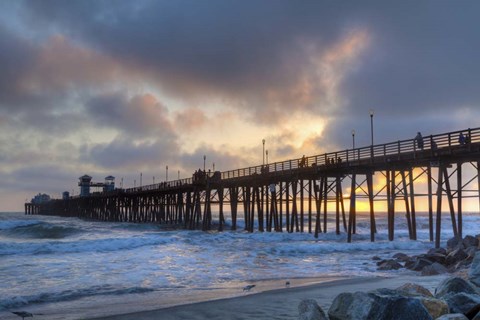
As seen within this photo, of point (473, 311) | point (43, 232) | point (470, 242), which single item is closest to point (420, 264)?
point (470, 242)

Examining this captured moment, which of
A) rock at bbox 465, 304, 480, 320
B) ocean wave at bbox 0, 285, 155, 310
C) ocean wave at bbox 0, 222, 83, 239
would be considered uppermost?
rock at bbox 465, 304, 480, 320

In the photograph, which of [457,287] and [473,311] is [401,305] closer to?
[473,311]

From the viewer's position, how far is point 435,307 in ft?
16.7

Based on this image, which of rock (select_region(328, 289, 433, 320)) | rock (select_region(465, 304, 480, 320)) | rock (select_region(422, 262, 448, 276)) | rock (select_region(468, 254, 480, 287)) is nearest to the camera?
rock (select_region(328, 289, 433, 320))

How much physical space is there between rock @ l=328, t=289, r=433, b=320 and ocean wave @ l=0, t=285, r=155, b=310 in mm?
7299

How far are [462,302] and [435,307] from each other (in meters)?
0.50

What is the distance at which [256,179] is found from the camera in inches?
1543

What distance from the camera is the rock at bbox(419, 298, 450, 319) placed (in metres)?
5.05

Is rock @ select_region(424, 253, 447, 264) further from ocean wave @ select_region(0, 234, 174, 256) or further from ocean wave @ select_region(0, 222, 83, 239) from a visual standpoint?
ocean wave @ select_region(0, 222, 83, 239)

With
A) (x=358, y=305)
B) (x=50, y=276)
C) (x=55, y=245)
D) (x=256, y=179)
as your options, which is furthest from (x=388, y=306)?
(x=256, y=179)

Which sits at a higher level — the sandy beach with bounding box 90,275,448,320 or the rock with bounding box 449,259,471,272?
the sandy beach with bounding box 90,275,448,320

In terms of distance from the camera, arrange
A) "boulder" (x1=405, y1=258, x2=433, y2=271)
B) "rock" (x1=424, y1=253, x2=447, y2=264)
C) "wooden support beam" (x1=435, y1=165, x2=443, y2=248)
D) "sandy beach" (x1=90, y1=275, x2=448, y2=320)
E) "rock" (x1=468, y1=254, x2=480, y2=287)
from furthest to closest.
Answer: "wooden support beam" (x1=435, y1=165, x2=443, y2=248) → "rock" (x1=424, y1=253, x2=447, y2=264) → "boulder" (x1=405, y1=258, x2=433, y2=271) → "sandy beach" (x1=90, y1=275, x2=448, y2=320) → "rock" (x1=468, y1=254, x2=480, y2=287)

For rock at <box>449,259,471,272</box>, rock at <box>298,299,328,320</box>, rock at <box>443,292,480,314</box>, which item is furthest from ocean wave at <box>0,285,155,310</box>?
rock at <box>449,259,471,272</box>

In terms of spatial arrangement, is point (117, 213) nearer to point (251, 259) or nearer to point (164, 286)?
point (251, 259)
